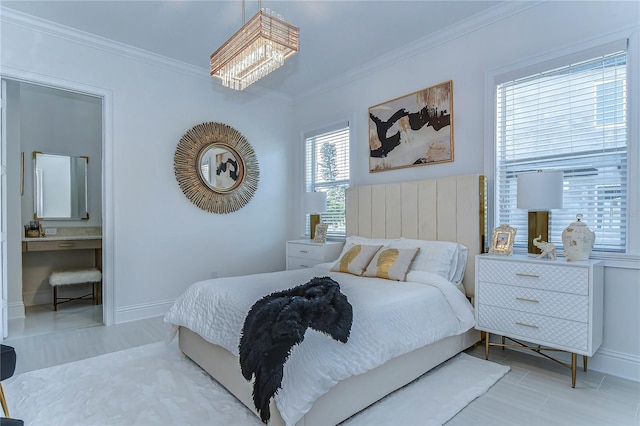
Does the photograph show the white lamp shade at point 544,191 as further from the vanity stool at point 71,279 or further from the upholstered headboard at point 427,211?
the vanity stool at point 71,279

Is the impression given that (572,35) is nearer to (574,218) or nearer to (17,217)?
(574,218)

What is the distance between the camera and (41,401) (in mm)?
2090

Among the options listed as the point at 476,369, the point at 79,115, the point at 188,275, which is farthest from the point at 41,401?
the point at 79,115

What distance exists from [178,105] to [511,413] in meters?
4.20

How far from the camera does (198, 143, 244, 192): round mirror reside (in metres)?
4.31

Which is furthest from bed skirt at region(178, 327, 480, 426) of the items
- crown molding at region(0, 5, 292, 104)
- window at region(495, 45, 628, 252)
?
crown molding at region(0, 5, 292, 104)

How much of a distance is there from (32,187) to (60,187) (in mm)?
293

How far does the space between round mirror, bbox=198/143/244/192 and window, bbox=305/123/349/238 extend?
1.01m

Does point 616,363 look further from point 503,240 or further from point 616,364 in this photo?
point 503,240

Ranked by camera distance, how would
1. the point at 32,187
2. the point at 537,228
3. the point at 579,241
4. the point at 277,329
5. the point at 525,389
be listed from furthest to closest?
the point at 32,187
the point at 537,228
the point at 579,241
the point at 525,389
the point at 277,329

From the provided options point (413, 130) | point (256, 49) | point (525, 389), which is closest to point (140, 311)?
point (256, 49)

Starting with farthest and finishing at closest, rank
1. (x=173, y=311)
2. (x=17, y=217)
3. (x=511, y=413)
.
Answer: (x=17, y=217), (x=173, y=311), (x=511, y=413)

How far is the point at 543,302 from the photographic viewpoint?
2.40 meters

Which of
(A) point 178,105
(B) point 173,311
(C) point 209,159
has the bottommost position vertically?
(B) point 173,311
